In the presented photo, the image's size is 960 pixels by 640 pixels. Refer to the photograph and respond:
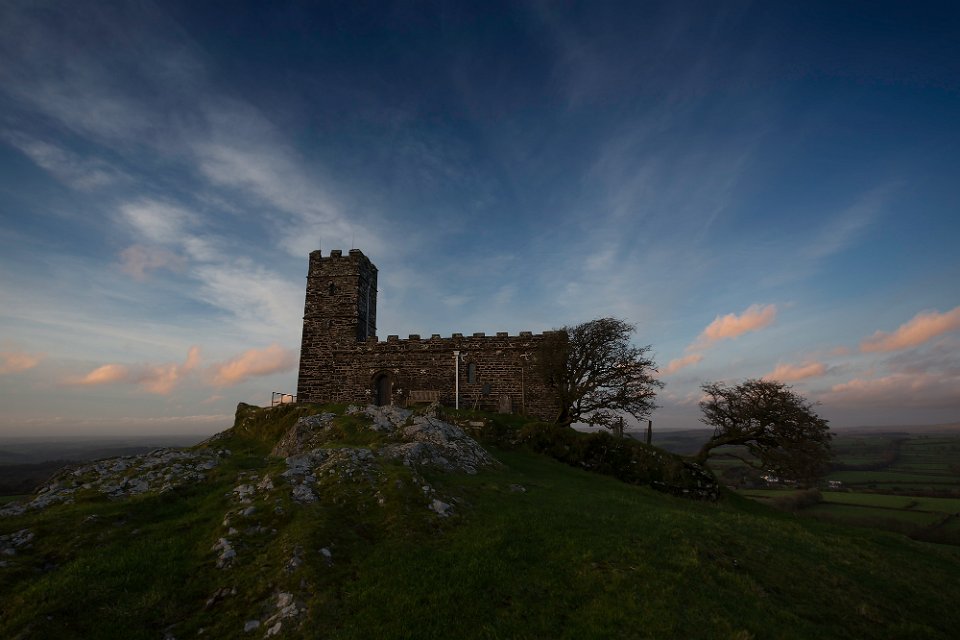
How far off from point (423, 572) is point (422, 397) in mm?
27618

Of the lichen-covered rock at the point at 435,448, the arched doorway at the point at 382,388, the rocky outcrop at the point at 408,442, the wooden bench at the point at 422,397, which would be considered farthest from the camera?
the arched doorway at the point at 382,388

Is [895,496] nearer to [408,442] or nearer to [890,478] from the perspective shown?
[890,478]

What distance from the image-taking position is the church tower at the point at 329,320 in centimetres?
3759

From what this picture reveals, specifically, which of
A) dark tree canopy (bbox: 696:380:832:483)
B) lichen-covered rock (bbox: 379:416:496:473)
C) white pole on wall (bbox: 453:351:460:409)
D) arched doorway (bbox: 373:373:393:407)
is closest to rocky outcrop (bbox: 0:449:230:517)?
lichen-covered rock (bbox: 379:416:496:473)

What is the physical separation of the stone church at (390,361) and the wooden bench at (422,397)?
3.4 inches

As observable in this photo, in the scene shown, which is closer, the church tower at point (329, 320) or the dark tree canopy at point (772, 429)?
the dark tree canopy at point (772, 429)

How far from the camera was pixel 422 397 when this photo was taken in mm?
35625

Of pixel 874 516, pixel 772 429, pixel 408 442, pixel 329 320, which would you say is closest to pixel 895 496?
pixel 874 516

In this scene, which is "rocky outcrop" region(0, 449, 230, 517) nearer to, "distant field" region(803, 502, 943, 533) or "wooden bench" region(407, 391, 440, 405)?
"wooden bench" region(407, 391, 440, 405)

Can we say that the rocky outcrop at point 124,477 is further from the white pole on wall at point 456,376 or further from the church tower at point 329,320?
the church tower at point 329,320

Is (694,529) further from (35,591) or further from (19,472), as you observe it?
(19,472)

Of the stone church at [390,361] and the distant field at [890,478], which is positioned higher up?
the stone church at [390,361]

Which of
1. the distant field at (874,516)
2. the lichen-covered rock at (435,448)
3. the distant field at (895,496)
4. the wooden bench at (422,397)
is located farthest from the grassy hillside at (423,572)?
the distant field at (874,516)

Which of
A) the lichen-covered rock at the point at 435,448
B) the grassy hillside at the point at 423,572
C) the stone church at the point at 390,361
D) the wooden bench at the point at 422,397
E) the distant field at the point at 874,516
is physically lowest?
the distant field at the point at 874,516
